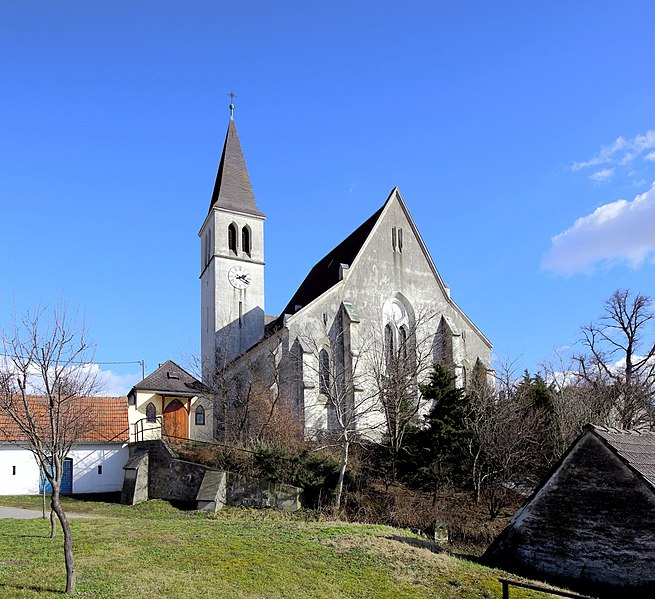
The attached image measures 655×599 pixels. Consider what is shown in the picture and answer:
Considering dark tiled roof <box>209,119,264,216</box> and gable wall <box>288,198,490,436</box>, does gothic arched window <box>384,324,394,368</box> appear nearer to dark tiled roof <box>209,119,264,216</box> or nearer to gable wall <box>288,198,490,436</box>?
gable wall <box>288,198,490,436</box>

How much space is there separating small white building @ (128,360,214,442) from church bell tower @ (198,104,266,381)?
18.1 ft

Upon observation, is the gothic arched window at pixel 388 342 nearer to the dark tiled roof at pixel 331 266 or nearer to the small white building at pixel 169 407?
the dark tiled roof at pixel 331 266

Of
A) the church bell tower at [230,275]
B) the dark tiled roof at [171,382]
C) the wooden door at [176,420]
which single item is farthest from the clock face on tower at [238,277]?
the wooden door at [176,420]

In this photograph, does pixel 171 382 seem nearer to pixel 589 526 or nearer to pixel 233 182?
pixel 233 182

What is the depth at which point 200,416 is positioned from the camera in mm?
34500

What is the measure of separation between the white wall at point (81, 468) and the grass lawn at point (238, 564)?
40.2 ft

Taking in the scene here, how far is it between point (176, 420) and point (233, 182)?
63.8 ft

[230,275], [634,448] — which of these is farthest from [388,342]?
[634,448]

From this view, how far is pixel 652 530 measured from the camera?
39.3ft

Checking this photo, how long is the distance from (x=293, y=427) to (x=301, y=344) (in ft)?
17.2

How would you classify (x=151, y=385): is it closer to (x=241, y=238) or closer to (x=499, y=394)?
(x=241, y=238)

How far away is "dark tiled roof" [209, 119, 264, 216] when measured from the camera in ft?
144

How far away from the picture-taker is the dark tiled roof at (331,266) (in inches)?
1492

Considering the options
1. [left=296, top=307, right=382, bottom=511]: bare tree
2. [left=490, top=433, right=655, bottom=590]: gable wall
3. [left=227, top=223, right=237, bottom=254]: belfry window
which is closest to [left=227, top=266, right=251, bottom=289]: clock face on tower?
[left=227, top=223, right=237, bottom=254]: belfry window
